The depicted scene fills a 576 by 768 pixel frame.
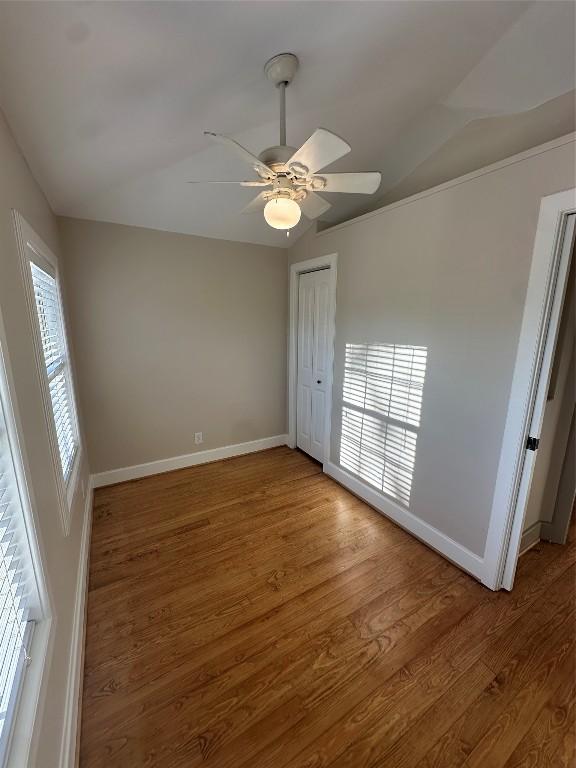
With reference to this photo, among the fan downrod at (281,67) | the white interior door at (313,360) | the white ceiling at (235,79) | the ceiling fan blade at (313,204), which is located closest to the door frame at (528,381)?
the white ceiling at (235,79)

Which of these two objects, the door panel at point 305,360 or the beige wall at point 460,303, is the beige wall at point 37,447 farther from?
the door panel at point 305,360

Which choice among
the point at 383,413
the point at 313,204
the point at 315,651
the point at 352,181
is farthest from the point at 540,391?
the point at 315,651

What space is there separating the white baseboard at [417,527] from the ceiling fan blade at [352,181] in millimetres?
2187

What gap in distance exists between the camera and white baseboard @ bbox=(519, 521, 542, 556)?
217 cm

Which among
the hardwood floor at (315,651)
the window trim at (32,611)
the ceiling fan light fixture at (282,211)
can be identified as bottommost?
the hardwood floor at (315,651)

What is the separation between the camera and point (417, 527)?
2320 millimetres

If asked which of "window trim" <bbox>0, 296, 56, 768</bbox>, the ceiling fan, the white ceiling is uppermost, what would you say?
the white ceiling

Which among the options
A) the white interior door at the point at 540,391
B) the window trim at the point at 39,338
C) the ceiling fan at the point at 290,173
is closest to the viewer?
the ceiling fan at the point at 290,173

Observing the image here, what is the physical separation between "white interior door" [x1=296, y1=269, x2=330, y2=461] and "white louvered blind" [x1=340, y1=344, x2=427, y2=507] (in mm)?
412

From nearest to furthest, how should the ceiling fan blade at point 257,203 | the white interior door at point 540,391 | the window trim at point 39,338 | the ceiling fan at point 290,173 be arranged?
the ceiling fan at point 290,173 < the window trim at point 39,338 < the white interior door at point 540,391 < the ceiling fan blade at point 257,203

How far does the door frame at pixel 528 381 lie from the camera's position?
1.53m

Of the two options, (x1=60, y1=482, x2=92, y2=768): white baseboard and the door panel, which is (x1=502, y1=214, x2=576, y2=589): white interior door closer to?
the door panel

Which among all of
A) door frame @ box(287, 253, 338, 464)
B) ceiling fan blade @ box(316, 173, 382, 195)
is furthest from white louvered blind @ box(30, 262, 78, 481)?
door frame @ box(287, 253, 338, 464)

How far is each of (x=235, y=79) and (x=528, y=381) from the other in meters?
2.04
